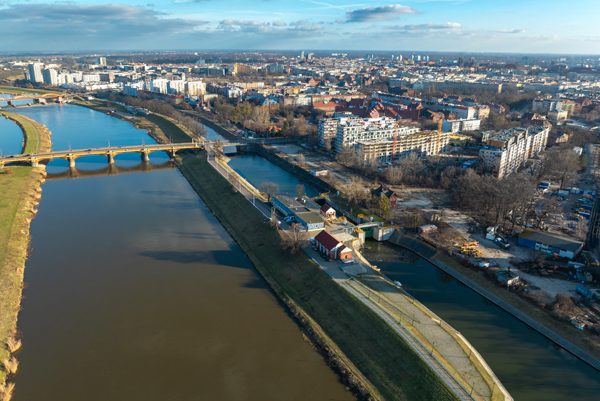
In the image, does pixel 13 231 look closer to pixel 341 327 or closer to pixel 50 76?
pixel 341 327

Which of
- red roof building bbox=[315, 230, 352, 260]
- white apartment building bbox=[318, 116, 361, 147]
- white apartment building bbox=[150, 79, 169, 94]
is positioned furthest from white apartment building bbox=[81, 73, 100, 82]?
red roof building bbox=[315, 230, 352, 260]

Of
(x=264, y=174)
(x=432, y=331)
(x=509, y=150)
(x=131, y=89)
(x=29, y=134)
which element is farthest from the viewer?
(x=131, y=89)

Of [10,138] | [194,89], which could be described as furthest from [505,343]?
[194,89]

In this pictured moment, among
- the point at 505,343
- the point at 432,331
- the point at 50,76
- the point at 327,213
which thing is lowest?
the point at 505,343

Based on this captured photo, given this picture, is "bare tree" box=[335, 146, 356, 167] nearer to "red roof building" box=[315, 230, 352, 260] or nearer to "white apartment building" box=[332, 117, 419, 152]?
"white apartment building" box=[332, 117, 419, 152]

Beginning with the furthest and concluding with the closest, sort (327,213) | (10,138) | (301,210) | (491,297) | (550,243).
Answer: (10,138) → (327,213) → (301,210) → (550,243) → (491,297)

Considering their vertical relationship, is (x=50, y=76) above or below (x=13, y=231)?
above
